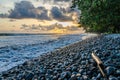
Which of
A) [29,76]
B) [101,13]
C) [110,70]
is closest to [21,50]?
[101,13]

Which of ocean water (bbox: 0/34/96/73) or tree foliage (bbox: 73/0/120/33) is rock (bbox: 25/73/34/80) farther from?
tree foliage (bbox: 73/0/120/33)

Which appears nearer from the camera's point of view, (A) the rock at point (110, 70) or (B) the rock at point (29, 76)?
(A) the rock at point (110, 70)

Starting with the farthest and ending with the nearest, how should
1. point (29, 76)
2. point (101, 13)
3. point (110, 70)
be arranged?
1. point (101, 13)
2. point (29, 76)
3. point (110, 70)

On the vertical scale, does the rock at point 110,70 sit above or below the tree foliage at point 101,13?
below

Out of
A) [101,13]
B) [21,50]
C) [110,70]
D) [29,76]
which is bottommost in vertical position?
[21,50]

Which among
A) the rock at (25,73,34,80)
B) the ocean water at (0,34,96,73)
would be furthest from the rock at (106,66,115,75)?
the ocean water at (0,34,96,73)

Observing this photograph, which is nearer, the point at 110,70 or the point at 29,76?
the point at 110,70

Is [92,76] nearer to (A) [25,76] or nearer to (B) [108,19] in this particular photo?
(A) [25,76]

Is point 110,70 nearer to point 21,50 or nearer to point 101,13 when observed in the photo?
point 21,50

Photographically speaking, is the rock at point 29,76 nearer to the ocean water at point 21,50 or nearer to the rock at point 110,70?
the rock at point 110,70

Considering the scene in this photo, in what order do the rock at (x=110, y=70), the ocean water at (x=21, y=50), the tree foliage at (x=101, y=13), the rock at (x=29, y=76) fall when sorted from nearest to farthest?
the rock at (x=110, y=70) < the rock at (x=29, y=76) < the ocean water at (x=21, y=50) < the tree foliage at (x=101, y=13)

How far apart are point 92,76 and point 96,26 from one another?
120 ft

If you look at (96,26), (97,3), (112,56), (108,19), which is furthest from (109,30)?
(112,56)

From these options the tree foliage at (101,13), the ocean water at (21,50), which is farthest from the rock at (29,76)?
the tree foliage at (101,13)
